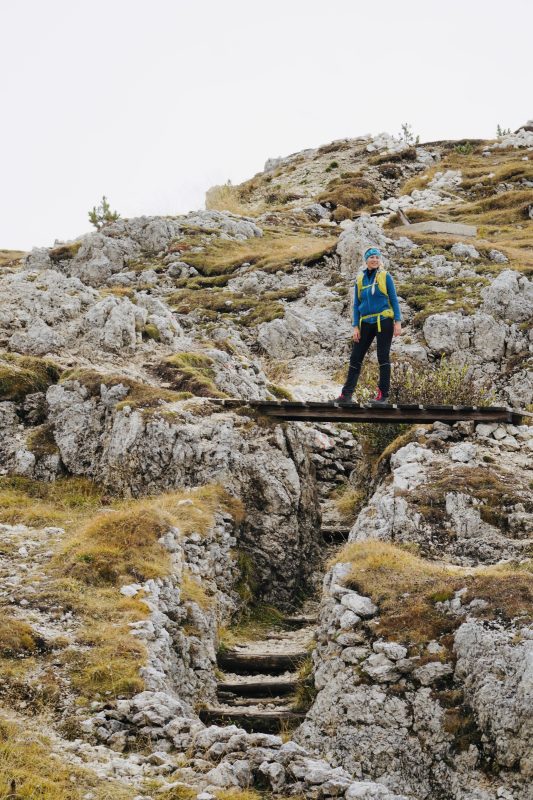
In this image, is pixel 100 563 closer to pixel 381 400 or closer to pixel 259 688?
pixel 259 688

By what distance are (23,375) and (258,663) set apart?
12.6 metres

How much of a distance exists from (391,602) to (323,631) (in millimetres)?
1543

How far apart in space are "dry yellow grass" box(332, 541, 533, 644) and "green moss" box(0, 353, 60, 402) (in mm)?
12689

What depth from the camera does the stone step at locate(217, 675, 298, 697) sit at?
1473 centimetres

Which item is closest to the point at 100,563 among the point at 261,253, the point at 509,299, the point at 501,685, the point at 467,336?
the point at 501,685

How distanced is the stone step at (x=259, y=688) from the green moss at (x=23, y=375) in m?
12.1

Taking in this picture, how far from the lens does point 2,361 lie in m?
24.4

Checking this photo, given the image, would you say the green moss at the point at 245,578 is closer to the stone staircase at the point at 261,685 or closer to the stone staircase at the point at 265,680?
the stone staircase at the point at 265,680

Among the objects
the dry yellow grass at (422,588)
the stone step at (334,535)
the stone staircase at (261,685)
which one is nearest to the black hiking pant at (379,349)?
the stone step at (334,535)

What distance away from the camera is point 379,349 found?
18859 millimetres

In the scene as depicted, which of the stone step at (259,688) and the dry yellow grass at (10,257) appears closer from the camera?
the stone step at (259,688)

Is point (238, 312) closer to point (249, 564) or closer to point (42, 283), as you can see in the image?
point (42, 283)

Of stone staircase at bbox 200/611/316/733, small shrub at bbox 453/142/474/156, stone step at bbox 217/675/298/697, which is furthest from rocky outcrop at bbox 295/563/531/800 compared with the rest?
small shrub at bbox 453/142/474/156

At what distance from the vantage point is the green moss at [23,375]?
23.2 m
